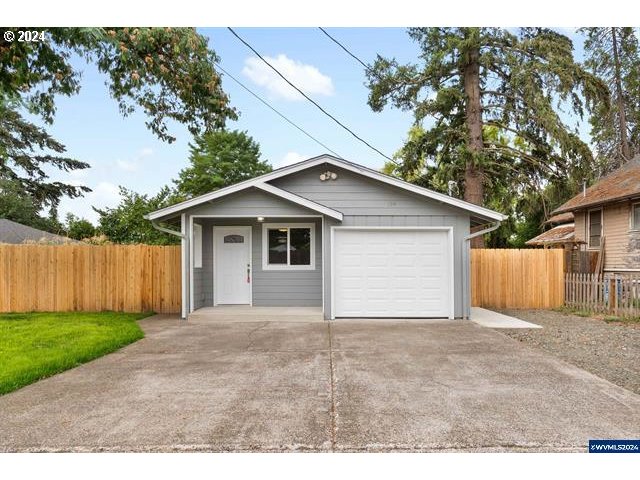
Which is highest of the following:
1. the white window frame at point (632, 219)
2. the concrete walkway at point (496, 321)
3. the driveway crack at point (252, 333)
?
the white window frame at point (632, 219)

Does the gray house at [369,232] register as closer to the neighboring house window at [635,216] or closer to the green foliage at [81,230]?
the neighboring house window at [635,216]

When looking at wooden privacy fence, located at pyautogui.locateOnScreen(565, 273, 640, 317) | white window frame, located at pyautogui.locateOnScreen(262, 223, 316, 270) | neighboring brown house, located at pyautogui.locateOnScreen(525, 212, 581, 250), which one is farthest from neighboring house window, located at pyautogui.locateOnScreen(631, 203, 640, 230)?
white window frame, located at pyautogui.locateOnScreen(262, 223, 316, 270)

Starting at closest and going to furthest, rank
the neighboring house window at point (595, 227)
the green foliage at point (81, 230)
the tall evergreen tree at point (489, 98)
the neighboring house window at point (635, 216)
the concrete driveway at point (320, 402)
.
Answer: the concrete driveway at point (320, 402) < the neighboring house window at point (635, 216) < the tall evergreen tree at point (489, 98) < the neighboring house window at point (595, 227) < the green foliage at point (81, 230)

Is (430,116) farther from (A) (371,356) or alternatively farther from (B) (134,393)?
(B) (134,393)

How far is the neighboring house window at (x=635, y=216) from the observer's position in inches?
513

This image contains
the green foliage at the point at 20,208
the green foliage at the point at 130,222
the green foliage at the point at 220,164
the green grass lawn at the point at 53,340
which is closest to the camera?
the green grass lawn at the point at 53,340

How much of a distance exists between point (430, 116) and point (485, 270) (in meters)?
7.53

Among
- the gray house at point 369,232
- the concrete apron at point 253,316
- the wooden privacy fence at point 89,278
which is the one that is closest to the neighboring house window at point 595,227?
the gray house at point 369,232

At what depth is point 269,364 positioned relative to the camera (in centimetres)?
552

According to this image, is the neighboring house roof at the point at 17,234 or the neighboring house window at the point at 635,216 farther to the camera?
the neighboring house roof at the point at 17,234

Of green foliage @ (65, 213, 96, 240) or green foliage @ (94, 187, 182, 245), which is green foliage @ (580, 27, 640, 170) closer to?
green foliage @ (94, 187, 182, 245)

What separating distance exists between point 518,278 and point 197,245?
9243 millimetres

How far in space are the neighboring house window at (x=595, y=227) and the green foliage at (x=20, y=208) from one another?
33195 mm

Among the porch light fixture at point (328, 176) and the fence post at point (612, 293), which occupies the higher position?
the porch light fixture at point (328, 176)
